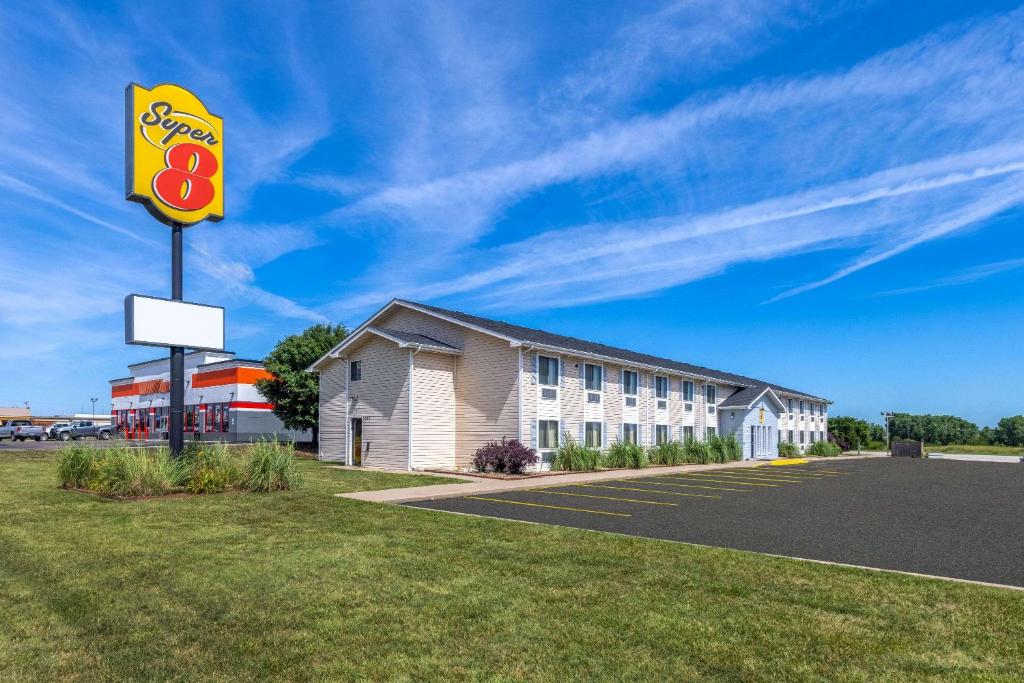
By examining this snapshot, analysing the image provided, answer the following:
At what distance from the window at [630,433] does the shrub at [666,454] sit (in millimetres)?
1096

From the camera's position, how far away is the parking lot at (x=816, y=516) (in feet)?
29.2

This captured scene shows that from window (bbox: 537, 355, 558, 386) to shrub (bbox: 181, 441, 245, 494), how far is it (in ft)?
43.2

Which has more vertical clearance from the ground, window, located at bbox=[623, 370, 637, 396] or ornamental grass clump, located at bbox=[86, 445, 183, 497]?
window, located at bbox=[623, 370, 637, 396]

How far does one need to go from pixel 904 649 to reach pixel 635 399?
28.5 m

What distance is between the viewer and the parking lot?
29.2 ft

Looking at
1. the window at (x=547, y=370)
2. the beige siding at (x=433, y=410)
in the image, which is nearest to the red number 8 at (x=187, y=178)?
the beige siding at (x=433, y=410)

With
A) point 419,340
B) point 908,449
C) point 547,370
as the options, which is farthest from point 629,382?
point 908,449

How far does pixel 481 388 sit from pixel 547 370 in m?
2.91

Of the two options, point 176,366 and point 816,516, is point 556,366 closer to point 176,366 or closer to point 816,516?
point 176,366

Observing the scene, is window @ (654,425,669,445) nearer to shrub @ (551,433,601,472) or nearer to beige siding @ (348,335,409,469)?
shrub @ (551,433,601,472)

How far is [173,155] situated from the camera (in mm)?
17203

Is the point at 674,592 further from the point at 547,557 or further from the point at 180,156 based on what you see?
the point at 180,156

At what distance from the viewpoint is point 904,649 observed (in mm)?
5152

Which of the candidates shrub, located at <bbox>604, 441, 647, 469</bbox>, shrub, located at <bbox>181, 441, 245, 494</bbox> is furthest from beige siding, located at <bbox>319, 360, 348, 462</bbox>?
shrub, located at <bbox>181, 441, 245, 494</bbox>
